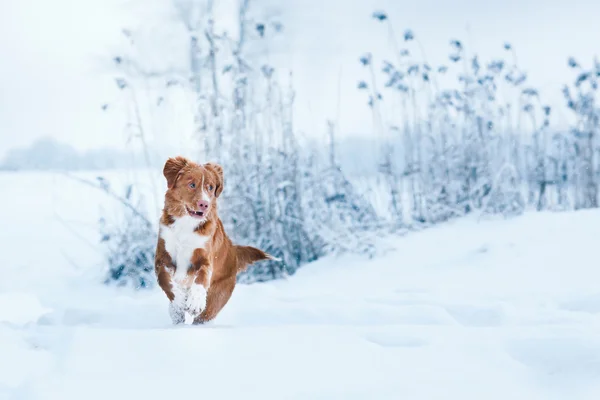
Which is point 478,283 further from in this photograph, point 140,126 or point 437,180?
point 140,126

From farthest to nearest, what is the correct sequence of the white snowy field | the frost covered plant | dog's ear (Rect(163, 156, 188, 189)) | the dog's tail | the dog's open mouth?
the frost covered plant → the dog's tail → dog's ear (Rect(163, 156, 188, 189)) → the dog's open mouth → the white snowy field

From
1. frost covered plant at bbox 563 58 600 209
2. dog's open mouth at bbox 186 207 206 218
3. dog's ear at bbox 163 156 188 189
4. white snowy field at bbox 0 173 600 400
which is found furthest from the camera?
frost covered plant at bbox 563 58 600 209

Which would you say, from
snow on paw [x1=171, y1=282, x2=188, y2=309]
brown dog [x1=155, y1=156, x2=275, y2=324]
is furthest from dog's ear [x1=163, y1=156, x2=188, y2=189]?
snow on paw [x1=171, y1=282, x2=188, y2=309]

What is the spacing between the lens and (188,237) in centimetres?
231

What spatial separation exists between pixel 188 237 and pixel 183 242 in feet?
0.08

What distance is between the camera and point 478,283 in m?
3.88

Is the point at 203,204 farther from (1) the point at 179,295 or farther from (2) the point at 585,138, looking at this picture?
(2) the point at 585,138

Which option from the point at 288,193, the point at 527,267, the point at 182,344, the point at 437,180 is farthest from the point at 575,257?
the point at 182,344

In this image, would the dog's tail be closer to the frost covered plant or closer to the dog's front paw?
the dog's front paw

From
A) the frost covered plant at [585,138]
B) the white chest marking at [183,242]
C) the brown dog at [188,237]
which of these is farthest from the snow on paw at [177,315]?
the frost covered plant at [585,138]

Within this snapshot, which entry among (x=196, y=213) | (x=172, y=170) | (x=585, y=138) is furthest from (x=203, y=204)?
(x=585, y=138)

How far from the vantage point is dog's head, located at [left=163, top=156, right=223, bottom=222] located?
7.59 feet

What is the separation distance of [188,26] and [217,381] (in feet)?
12.4

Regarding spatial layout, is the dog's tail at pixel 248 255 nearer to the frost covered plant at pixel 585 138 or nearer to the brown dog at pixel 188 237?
the brown dog at pixel 188 237
